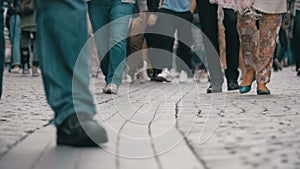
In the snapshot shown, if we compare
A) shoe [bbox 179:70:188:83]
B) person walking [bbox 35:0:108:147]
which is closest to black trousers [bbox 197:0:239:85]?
person walking [bbox 35:0:108:147]

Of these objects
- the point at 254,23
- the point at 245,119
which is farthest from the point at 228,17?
the point at 245,119

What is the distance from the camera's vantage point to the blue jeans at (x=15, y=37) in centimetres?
1280

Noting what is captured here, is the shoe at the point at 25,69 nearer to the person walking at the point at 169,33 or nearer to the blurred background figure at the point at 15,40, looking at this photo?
the blurred background figure at the point at 15,40

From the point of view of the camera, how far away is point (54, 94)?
11.1 feet

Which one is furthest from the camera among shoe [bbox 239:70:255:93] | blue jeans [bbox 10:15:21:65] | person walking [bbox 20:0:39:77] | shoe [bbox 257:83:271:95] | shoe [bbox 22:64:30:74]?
shoe [bbox 22:64:30:74]

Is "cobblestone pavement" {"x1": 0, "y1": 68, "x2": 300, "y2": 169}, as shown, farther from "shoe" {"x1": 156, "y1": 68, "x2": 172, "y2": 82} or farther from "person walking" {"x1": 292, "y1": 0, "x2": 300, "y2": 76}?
"shoe" {"x1": 156, "y1": 68, "x2": 172, "y2": 82}

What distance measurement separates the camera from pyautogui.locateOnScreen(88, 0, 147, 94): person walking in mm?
7375

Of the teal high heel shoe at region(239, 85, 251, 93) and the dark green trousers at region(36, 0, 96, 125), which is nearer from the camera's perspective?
the dark green trousers at region(36, 0, 96, 125)

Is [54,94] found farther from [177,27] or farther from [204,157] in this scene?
[177,27]

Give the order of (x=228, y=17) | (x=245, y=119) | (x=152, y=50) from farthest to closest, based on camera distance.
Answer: (x=152, y=50) < (x=228, y=17) < (x=245, y=119)

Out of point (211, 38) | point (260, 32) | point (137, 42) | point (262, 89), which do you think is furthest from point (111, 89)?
point (137, 42)

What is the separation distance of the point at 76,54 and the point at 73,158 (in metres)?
0.62

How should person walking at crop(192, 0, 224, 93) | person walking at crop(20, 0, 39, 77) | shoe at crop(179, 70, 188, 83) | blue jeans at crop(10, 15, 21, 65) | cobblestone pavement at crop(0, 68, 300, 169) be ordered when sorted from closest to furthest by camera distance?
cobblestone pavement at crop(0, 68, 300, 169)
person walking at crop(192, 0, 224, 93)
person walking at crop(20, 0, 39, 77)
shoe at crop(179, 70, 188, 83)
blue jeans at crop(10, 15, 21, 65)

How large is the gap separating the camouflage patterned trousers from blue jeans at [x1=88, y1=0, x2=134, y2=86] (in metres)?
1.30
